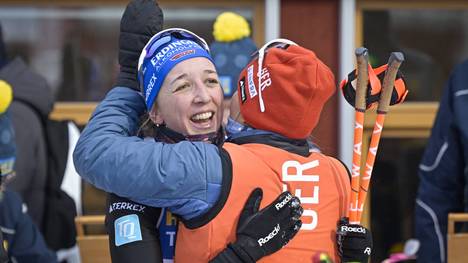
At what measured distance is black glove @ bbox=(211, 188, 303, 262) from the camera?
186 cm

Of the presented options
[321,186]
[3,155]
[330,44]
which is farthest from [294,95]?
[330,44]

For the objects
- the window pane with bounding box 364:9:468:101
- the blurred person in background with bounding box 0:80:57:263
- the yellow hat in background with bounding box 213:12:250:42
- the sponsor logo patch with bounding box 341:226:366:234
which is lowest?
the blurred person in background with bounding box 0:80:57:263

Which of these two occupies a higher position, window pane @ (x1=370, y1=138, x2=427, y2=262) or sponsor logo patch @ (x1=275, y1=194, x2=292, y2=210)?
sponsor logo patch @ (x1=275, y1=194, x2=292, y2=210)

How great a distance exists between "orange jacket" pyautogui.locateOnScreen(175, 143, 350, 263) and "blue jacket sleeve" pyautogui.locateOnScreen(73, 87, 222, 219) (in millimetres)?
44

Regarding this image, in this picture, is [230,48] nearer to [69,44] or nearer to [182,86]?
[69,44]

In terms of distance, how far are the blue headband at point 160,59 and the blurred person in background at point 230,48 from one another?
1239 mm

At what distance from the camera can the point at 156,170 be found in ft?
6.04

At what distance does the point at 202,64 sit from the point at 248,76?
14 cm

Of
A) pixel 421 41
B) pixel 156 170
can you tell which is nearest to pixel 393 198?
pixel 421 41

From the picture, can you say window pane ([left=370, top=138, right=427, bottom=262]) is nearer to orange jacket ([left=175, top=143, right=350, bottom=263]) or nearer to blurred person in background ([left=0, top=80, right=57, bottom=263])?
blurred person in background ([left=0, top=80, right=57, bottom=263])

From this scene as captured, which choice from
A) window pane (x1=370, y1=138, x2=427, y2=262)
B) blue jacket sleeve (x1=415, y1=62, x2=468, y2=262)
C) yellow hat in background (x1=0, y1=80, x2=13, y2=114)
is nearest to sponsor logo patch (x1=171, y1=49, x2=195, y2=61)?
yellow hat in background (x1=0, y1=80, x2=13, y2=114)

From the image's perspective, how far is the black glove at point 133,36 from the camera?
7.14 feet

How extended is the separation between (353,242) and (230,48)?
1.68 metres

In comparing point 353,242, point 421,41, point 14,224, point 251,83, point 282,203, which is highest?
point 251,83
